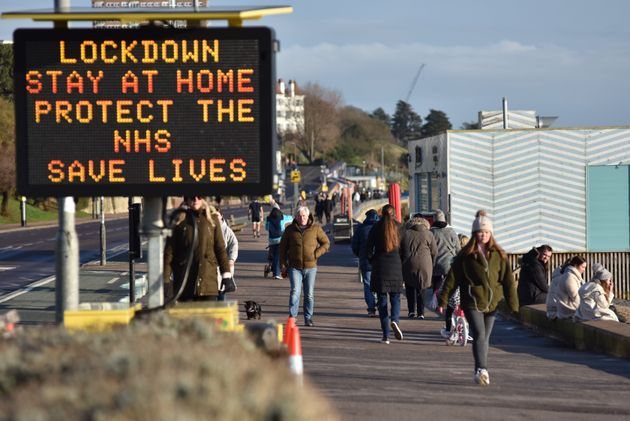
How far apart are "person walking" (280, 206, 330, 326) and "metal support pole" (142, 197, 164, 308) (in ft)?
25.9

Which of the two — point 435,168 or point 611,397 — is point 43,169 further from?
point 435,168

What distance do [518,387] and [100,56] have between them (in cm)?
537

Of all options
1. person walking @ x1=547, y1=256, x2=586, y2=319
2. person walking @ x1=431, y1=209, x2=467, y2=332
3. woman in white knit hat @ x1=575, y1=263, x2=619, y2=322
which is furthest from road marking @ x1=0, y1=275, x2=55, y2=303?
woman in white knit hat @ x1=575, y1=263, x2=619, y2=322

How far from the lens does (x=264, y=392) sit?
5336 mm

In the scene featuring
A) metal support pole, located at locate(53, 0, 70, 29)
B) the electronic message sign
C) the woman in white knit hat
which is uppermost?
metal support pole, located at locate(53, 0, 70, 29)

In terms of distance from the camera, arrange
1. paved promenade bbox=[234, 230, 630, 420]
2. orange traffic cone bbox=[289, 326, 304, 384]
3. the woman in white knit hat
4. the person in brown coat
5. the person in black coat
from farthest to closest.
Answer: the person in black coat, the woman in white knit hat, the person in brown coat, paved promenade bbox=[234, 230, 630, 420], orange traffic cone bbox=[289, 326, 304, 384]

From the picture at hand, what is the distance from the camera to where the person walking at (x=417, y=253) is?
66.0ft

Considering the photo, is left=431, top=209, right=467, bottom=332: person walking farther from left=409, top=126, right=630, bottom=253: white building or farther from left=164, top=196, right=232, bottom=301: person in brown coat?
left=409, top=126, right=630, bottom=253: white building

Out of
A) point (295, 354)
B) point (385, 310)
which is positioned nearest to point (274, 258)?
point (385, 310)

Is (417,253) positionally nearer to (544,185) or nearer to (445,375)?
(445,375)

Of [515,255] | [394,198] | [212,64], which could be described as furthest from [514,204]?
[212,64]

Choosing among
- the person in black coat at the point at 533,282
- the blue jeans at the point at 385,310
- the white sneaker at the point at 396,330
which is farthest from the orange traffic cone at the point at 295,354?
the person in black coat at the point at 533,282

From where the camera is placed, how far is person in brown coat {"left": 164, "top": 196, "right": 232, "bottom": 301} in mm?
13289

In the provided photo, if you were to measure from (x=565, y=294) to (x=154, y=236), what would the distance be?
9296 millimetres
